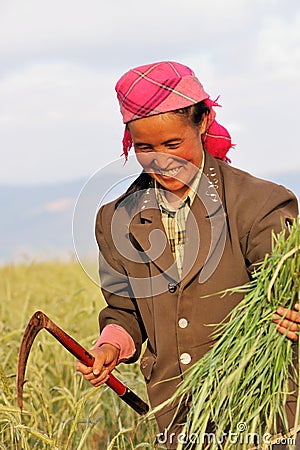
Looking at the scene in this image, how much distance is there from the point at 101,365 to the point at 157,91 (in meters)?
0.65

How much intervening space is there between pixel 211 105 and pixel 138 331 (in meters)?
0.61

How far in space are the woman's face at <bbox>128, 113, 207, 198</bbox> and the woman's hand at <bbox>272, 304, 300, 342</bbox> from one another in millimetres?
449

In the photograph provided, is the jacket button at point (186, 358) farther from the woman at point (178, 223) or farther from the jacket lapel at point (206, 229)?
the jacket lapel at point (206, 229)

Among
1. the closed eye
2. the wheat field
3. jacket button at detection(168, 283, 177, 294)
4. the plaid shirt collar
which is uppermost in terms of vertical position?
the closed eye

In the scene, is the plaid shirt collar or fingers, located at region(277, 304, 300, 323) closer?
fingers, located at region(277, 304, 300, 323)

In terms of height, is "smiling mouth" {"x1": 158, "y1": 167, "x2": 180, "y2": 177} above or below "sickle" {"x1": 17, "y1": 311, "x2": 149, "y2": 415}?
above

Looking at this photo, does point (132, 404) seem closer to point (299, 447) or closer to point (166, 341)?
point (166, 341)

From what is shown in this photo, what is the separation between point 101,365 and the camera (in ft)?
6.91

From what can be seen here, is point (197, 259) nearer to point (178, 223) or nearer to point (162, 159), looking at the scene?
point (178, 223)

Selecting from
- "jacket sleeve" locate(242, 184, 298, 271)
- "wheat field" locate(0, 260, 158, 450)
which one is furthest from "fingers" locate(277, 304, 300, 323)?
"wheat field" locate(0, 260, 158, 450)

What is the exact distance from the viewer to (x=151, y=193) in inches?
85.9

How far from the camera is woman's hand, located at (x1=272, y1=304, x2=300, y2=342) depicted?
5.62 ft

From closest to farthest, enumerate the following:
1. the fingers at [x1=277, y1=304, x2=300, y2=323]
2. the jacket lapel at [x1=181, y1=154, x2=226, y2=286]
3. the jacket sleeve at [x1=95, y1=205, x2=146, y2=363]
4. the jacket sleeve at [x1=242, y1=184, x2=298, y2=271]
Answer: the fingers at [x1=277, y1=304, x2=300, y2=323] < the jacket sleeve at [x1=242, y1=184, x2=298, y2=271] < the jacket lapel at [x1=181, y1=154, x2=226, y2=286] < the jacket sleeve at [x1=95, y1=205, x2=146, y2=363]

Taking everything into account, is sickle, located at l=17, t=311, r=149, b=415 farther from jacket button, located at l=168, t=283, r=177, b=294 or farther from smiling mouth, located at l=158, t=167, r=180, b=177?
smiling mouth, located at l=158, t=167, r=180, b=177
